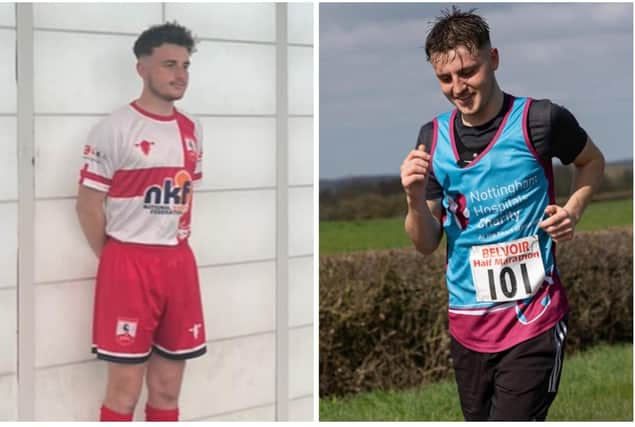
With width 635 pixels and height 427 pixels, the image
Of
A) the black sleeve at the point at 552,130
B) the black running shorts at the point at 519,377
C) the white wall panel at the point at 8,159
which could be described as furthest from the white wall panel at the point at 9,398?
the black sleeve at the point at 552,130

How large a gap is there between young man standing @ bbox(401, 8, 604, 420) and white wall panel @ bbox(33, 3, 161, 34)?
1.12 meters

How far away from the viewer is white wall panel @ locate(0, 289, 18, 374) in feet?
13.5

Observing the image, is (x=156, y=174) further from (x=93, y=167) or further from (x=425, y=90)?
(x=425, y=90)

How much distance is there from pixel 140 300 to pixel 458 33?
1.59m

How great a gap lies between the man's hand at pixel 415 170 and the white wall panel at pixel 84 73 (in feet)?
3.72

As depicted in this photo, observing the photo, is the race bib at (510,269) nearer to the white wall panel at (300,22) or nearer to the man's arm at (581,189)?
the man's arm at (581,189)

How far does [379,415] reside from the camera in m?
5.15

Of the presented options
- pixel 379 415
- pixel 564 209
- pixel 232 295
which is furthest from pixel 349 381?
pixel 564 209

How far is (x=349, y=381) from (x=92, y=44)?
7.18ft

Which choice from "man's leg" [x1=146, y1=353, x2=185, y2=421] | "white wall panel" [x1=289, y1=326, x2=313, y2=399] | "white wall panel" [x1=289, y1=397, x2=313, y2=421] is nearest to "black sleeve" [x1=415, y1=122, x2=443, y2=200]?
"white wall panel" [x1=289, y1=326, x2=313, y2=399]

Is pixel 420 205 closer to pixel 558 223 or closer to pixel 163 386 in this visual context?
pixel 558 223

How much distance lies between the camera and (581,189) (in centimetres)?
399

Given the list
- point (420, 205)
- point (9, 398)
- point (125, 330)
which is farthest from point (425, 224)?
point (9, 398)

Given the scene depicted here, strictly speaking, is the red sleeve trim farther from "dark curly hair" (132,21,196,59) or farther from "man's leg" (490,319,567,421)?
"man's leg" (490,319,567,421)
